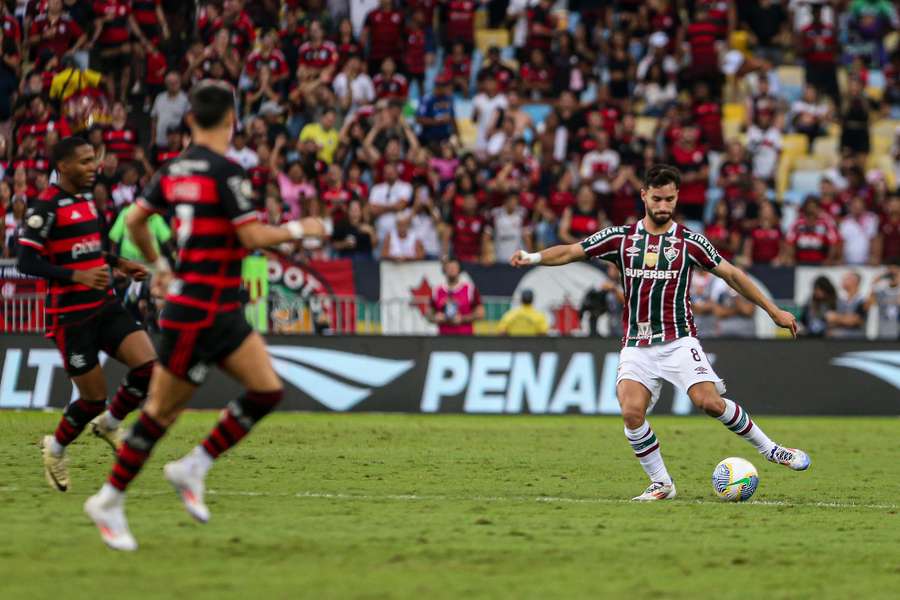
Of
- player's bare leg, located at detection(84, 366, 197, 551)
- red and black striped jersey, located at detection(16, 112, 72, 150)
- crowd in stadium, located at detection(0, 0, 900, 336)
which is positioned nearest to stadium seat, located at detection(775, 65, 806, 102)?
crowd in stadium, located at detection(0, 0, 900, 336)

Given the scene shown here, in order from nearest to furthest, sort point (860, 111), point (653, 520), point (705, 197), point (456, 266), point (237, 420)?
1. point (237, 420)
2. point (653, 520)
3. point (456, 266)
4. point (705, 197)
5. point (860, 111)

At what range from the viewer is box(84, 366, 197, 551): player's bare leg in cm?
738

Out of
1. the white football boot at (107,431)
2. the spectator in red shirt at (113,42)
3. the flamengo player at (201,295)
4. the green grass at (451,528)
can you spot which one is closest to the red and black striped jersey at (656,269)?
the green grass at (451,528)

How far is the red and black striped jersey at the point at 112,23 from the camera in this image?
23.4 metres

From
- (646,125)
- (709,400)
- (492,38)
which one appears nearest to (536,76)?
(492,38)

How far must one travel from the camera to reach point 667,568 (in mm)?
7305

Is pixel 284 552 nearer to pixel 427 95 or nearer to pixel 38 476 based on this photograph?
pixel 38 476

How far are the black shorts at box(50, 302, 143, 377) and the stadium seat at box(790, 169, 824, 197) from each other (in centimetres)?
1890

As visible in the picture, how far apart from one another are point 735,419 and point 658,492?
938 millimetres

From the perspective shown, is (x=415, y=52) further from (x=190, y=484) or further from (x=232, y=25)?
(x=190, y=484)

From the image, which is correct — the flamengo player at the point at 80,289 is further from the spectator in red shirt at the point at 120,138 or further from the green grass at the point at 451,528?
the spectator in red shirt at the point at 120,138

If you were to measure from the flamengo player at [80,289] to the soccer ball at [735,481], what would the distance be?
4.36 meters

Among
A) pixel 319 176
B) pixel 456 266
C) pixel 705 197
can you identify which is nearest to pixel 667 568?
pixel 456 266

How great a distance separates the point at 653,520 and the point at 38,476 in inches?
191
